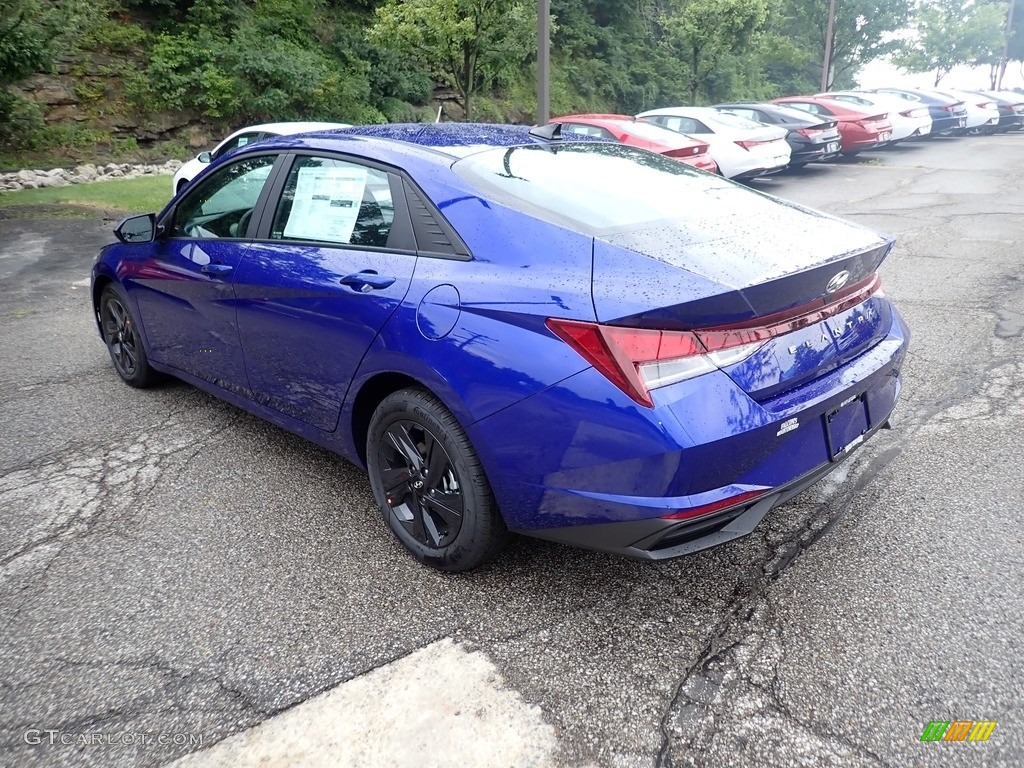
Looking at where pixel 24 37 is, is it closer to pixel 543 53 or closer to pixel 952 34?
pixel 543 53

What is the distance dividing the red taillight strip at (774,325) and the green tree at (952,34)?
49.1 metres

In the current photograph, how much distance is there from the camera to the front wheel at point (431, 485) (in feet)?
8.69

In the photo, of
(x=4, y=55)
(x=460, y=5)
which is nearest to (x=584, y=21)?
(x=460, y=5)

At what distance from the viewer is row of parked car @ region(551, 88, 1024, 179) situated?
12.2 meters

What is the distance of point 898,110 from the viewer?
19.4 m

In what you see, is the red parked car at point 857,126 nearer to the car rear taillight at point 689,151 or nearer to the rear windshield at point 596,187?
the car rear taillight at point 689,151

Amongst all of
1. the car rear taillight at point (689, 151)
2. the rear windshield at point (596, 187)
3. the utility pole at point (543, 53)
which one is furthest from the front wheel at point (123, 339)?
the utility pole at point (543, 53)

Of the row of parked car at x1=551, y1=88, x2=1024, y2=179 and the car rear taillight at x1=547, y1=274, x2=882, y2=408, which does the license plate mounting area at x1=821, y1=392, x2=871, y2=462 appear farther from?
the row of parked car at x1=551, y1=88, x2=1024, y2=179

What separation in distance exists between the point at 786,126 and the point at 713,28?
12.8 meters

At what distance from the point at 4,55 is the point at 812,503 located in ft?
43.5

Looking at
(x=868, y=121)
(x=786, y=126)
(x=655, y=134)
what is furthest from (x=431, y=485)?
(x=868, y=121)

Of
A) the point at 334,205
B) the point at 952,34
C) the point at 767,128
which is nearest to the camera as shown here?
the point at 334,205

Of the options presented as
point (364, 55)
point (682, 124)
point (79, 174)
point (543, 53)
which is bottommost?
point (79, 174)

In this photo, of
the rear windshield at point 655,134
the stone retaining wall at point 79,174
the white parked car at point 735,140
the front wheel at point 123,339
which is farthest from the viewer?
the stone retaining wall at point 79,174
